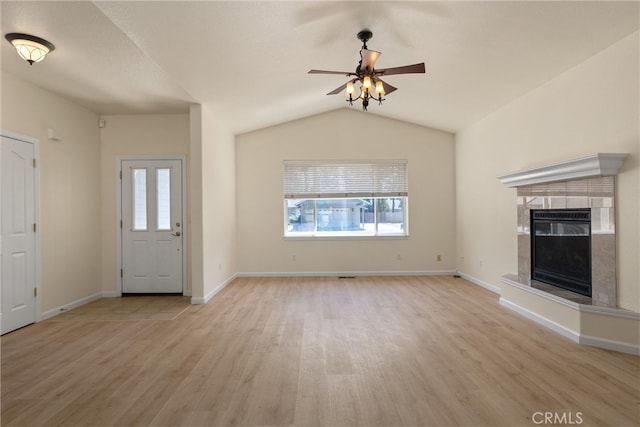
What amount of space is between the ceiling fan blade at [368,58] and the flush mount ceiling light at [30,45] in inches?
110

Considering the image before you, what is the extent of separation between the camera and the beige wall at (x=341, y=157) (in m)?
6.65

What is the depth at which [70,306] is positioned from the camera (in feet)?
15.0

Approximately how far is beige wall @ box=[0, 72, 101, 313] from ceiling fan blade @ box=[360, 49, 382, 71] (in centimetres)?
375

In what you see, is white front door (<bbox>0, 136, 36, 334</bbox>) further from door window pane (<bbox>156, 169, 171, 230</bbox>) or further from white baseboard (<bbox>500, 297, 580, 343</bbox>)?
white baseboard (<bbox>500, 297, 580, 343</bbox>)

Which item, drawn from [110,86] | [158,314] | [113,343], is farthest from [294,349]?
[110,86]

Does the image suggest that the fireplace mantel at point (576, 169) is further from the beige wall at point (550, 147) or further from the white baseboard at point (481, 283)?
the white baseboard at point (481, 283)

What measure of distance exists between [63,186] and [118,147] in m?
1.04

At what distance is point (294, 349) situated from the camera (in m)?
3.09

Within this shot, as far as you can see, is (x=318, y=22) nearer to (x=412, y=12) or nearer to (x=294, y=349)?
(x=412, y=12)

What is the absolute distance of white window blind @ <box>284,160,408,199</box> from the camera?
669 centimetres

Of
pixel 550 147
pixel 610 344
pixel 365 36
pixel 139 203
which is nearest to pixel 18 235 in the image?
pixel 139 203

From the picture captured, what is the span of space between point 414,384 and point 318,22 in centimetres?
324

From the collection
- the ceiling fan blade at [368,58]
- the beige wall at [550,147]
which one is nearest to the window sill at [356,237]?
the beige wall at [550,147]

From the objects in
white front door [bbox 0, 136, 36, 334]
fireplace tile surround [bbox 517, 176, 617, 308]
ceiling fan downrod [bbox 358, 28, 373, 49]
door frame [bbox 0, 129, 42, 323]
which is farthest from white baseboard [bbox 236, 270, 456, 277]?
ceiling fan downrod [bbox 358, 28, 373, 49]
